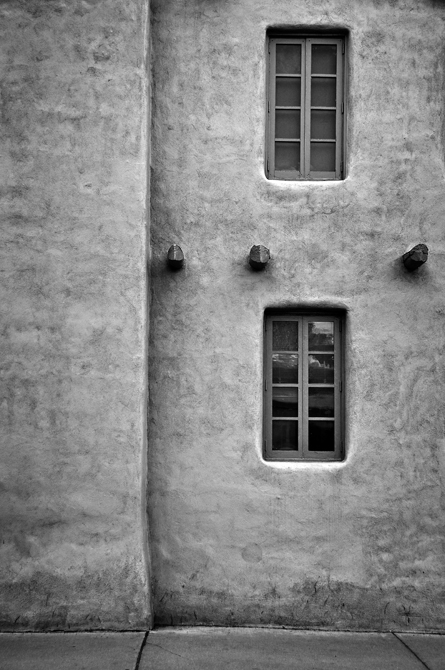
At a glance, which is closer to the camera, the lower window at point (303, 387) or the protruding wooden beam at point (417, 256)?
the protruding wooden beam at point (417, 256)

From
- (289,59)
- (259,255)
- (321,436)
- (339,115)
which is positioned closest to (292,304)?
(259,255)

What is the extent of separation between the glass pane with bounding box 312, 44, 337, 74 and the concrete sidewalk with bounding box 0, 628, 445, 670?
5870 mm

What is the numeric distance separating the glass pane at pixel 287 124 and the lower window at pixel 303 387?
6.49 ft

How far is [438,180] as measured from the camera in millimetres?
5992

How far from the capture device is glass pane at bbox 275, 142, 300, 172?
622cm

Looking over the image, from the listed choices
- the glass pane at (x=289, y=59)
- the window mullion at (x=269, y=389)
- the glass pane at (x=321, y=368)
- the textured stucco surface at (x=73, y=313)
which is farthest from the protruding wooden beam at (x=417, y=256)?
the textured stucco surface at (x=73, y=313)

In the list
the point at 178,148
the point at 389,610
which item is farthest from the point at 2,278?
the point at 389,610

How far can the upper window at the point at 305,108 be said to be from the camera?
6168 mm

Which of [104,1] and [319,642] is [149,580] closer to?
[319,642]

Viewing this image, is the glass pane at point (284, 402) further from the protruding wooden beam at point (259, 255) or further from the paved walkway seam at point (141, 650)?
the paved walkway seam at point (141, 650)

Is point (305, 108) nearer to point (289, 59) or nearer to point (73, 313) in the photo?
point (289, 59)

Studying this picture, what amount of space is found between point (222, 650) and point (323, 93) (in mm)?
5734

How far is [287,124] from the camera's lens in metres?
6.25

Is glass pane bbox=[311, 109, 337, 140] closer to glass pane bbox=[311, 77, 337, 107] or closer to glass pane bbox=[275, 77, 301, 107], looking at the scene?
glass pane bbox=[311, 77, 337, 107]
